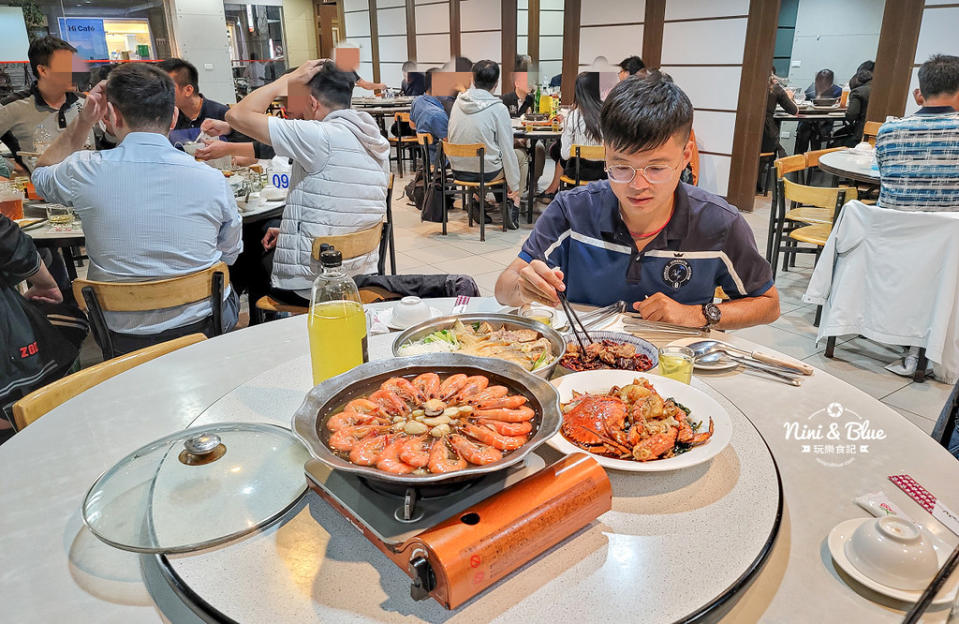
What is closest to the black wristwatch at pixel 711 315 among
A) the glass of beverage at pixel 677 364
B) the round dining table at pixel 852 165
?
the glass of beverage at pixel 677 364

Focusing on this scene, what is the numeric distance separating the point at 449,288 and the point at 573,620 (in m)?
1.73

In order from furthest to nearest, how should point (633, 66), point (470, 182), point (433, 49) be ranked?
1. point (433, 49)
2. point (470, 182)
3. point (633, 66)

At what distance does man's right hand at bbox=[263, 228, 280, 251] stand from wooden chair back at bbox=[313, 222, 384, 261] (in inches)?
24.0

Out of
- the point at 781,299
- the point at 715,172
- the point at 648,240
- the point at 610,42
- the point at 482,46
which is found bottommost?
the point at 781,299

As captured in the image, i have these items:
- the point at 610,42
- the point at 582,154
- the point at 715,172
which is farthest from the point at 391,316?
the point at 610,42

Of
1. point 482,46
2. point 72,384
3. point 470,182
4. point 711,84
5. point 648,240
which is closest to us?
point 72,384

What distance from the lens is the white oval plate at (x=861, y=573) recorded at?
30.7 inches

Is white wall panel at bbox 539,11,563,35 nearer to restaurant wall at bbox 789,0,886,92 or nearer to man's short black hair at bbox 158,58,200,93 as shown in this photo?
restaurant wall at bbox 789,0,886,92

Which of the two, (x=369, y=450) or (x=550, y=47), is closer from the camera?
(x=369, y=450)

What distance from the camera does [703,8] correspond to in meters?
6.54

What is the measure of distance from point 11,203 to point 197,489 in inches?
99.7

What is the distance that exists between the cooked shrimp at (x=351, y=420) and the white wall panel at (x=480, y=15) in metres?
9.69

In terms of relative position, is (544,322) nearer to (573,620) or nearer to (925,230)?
(573,620)

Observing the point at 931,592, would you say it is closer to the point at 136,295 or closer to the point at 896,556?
the point at 896,556
